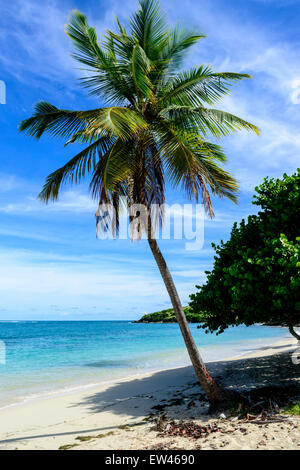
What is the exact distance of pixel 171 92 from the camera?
8.38 metres

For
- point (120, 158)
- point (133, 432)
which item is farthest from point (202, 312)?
point (120, 158)

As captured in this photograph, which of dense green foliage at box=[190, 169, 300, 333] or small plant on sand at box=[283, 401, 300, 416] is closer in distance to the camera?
small plant on sand at box=[283, 401, 300, 416]

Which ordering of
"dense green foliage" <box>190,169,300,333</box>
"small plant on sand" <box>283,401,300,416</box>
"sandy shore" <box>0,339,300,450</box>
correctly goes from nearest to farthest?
1. "sandy shore" <box>0,339,300,450</box>
2. "small plant on sand" <box>283,401,300,416</box>
3. "dense green foliage" <box>190,169,300,333</box>

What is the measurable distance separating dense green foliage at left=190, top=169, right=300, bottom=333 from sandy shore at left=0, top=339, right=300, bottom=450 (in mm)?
2428

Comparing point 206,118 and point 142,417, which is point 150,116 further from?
point 142,417

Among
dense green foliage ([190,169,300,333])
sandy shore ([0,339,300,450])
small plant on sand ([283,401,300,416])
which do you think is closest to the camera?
sandy shore ([0,339,300,450])

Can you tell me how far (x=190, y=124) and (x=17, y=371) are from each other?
17519 mm

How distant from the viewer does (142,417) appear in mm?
8273

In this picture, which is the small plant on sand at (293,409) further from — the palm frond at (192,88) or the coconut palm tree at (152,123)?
the palm frond at (192,88)

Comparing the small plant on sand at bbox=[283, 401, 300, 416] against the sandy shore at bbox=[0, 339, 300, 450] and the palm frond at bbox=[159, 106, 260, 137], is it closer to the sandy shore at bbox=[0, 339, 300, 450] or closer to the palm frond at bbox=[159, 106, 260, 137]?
the sandy shore at bbox=[0, 339, 300, 450]

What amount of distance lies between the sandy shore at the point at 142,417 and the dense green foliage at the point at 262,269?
2428mm

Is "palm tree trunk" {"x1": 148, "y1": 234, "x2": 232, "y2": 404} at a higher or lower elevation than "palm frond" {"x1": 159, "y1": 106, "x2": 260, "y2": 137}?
lower

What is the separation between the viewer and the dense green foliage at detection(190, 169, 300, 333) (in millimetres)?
7684

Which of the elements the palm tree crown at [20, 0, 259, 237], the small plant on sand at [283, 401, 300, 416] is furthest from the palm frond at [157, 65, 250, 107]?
the small plant on sand at [283, 401, 300, 416]
